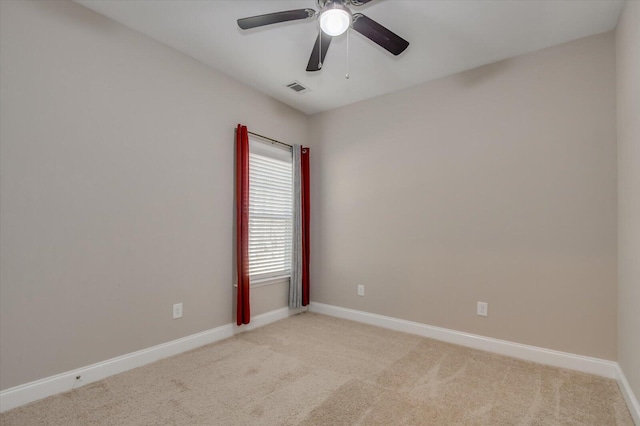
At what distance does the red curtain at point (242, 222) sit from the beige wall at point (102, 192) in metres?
0.11

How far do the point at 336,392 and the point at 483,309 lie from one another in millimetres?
1629

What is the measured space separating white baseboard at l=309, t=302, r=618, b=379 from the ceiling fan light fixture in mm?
2790

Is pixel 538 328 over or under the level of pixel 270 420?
over

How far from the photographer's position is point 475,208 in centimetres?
298

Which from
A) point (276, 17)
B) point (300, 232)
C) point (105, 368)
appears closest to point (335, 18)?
point (276, 17)

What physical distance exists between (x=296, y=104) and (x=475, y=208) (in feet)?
7.88

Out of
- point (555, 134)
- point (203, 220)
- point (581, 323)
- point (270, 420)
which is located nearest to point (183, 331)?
point (203, 220)

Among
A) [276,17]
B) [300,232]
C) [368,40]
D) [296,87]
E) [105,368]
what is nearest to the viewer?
[276,17]

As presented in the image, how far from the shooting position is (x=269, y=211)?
3684 millimetres

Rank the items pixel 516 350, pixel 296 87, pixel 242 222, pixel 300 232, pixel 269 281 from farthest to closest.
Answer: pixel 300 232, pixel 269 281, pixel 296 87, pixel 242 222, pixel 516 350

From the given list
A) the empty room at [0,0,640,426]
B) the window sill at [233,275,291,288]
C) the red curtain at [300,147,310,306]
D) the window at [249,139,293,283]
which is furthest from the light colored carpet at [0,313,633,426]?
the red curtain at [300,147,310,306]

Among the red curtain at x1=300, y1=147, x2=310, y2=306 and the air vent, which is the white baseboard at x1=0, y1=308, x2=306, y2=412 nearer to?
the red curtain at x1=300, y1=147, x2=310, y2=306

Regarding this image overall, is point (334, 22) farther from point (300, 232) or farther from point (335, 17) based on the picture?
point (300, 232)

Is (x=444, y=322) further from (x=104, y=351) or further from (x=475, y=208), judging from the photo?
(x=104, y=351)
